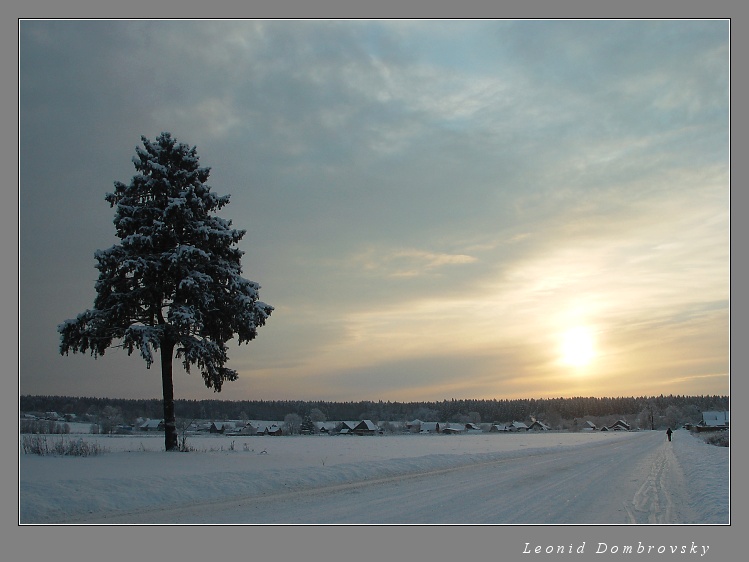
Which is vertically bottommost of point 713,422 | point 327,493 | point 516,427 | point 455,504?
point 516,427

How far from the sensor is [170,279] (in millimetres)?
23500

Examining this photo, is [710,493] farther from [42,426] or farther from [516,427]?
[516,427]

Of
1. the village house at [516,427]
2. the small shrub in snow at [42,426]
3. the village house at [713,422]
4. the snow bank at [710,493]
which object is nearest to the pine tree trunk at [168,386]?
the small shrub in snow at [42,426]

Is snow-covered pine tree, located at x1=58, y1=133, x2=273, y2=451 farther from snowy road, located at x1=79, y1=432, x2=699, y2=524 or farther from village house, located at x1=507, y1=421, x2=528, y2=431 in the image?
village house, located at x1=507, y1=421, x2=528, y2=431

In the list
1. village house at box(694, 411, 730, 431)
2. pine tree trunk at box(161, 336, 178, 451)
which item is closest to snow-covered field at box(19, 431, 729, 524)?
pine tree trunk at box(161, 336, 178, 451)

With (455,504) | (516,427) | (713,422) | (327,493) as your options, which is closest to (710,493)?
(455,504)

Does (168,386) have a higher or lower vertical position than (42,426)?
higher

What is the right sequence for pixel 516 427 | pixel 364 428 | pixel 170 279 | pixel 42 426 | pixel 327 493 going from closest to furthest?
1. pixel 327 493
2. pixel 170 279
3. pixel 42 426
4. pixel 364 428
5. pixel 516 427

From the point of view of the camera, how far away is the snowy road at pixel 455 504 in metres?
11.9

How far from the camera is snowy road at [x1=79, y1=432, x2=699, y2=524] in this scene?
11852 millimetres

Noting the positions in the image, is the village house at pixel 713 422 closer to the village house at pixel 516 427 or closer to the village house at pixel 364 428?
the village house at pixel 516 427

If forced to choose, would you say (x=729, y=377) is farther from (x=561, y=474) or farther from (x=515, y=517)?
(x=561, y=474)

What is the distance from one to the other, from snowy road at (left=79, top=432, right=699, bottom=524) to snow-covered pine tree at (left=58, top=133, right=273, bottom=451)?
30.8 feet

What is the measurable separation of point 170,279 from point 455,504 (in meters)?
15.0
